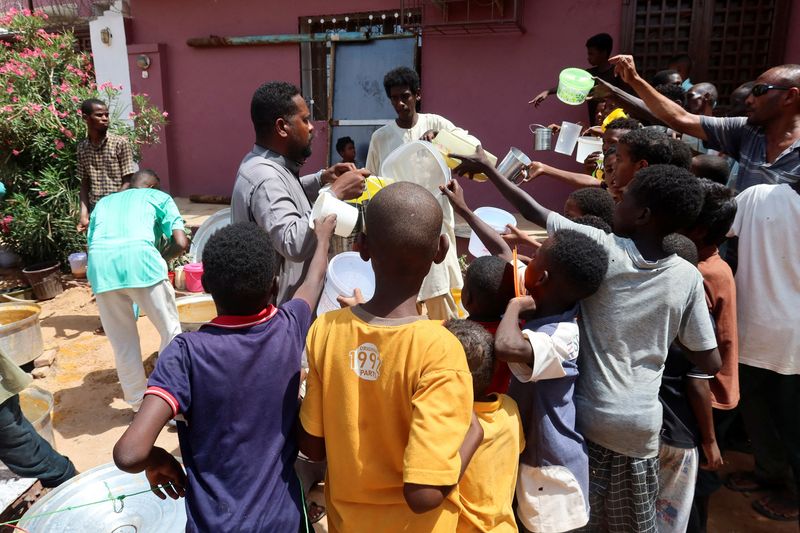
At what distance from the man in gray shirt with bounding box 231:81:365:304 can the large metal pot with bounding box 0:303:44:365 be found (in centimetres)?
255

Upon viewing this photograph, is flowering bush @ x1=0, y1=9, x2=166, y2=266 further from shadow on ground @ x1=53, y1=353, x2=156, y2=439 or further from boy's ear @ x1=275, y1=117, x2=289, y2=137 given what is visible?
boy's ear @ x1=275, y1=117, x2=289, y2=137

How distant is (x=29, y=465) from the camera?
2238 millimetres

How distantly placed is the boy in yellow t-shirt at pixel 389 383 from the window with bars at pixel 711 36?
5.99m

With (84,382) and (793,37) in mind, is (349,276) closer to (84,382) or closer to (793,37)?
(84,382)

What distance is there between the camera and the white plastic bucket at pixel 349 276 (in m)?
2.27

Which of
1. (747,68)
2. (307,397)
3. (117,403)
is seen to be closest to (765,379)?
(307,397)

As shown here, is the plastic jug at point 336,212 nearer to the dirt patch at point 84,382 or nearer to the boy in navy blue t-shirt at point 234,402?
the boy in navy blue t-shirt at point 234,402

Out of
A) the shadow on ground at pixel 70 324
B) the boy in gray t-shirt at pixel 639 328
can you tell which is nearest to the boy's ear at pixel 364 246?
the boy in gray t-shirt at pixel 639 328

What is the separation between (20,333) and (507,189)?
143 inches

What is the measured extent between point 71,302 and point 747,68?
7701 mm

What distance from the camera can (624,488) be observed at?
1.75 m

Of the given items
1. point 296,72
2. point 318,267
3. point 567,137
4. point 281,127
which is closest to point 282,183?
point 281,127

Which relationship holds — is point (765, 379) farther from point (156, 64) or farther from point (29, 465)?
point (156, 64)

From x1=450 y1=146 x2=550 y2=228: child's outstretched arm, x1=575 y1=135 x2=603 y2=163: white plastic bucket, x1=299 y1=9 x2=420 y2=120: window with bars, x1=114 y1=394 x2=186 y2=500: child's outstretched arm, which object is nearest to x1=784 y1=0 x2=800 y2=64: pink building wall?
x1=575 y1=135 x2=603 y2=163: white plastic bucket
